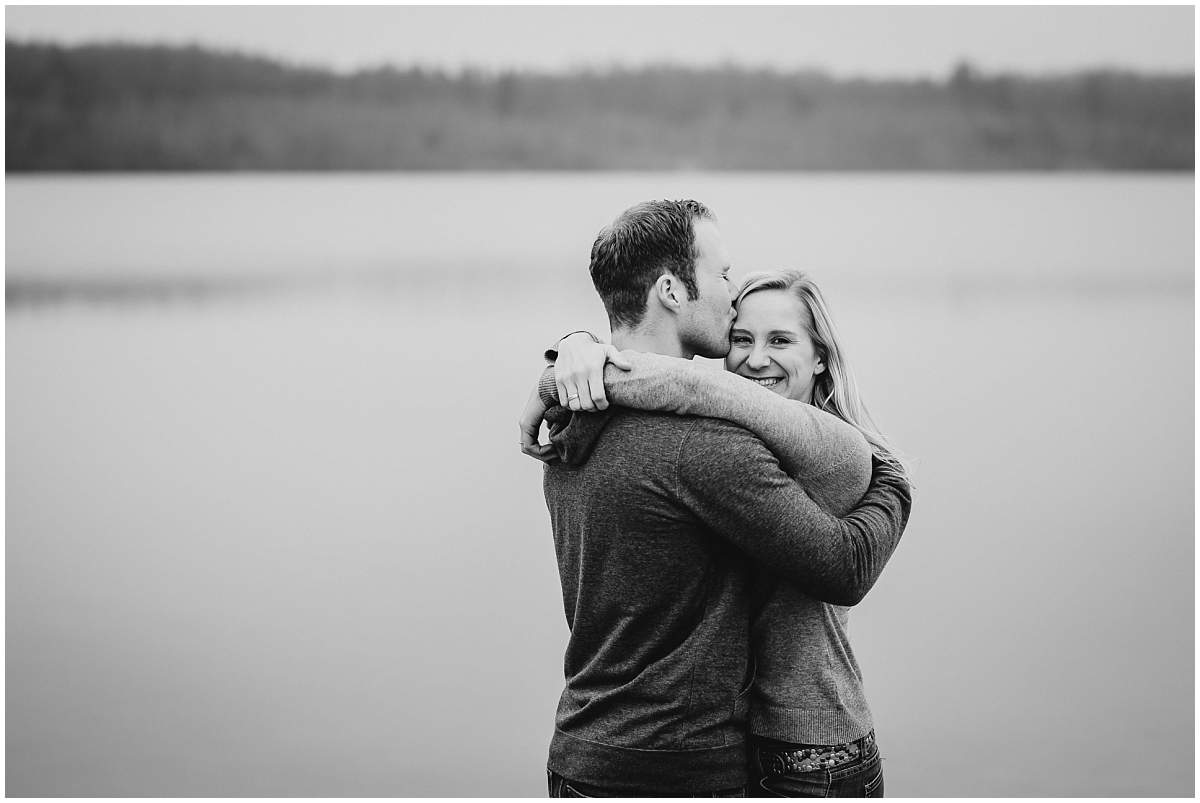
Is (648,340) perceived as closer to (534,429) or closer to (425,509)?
(534,429)

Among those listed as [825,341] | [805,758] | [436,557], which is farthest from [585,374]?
[436,557]

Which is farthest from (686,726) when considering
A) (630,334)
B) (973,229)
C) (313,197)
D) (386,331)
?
(313,197)

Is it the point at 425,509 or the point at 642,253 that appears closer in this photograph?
the point at 642,253

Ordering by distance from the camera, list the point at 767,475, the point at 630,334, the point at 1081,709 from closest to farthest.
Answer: the point at 767,475 < the point at 630,334 < the point at 1081,709

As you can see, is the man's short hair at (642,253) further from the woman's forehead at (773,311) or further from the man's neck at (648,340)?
the woman's forehead at (773,311)

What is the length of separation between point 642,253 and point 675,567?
45cm

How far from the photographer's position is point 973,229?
3772 cm

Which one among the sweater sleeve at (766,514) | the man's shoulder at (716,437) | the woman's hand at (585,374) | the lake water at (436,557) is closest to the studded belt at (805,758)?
the sweater sleeve at (766,514)

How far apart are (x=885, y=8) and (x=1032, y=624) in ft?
69.6

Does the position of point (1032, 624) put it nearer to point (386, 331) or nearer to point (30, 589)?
point (30, 589)

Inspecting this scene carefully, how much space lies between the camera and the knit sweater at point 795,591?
1.52m

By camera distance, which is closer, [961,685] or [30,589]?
[961,685]

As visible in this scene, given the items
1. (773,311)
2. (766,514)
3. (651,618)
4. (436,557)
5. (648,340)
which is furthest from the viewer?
(436,557)

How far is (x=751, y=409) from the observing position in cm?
150
